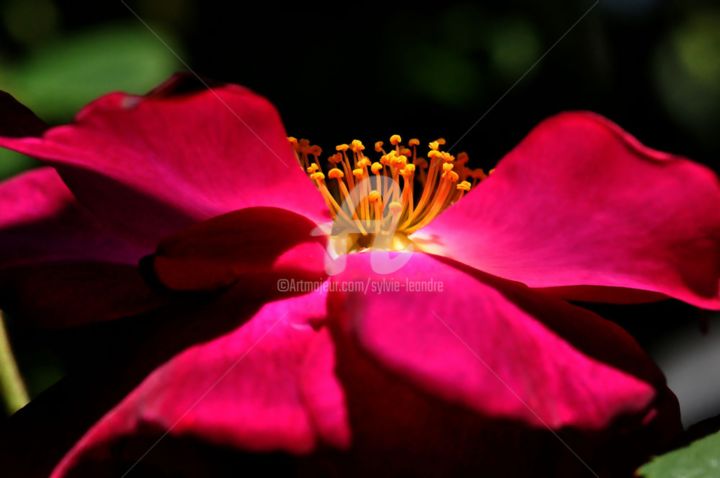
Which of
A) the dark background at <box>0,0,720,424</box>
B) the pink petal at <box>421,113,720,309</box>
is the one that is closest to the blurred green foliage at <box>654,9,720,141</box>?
the dark background at <box>0,0,720,424</box>

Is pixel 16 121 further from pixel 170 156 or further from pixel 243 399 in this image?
pixel 243 399

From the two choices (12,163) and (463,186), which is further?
(12,163)

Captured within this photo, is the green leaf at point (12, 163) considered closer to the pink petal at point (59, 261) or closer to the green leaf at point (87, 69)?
the green leaf at point (87, 69)

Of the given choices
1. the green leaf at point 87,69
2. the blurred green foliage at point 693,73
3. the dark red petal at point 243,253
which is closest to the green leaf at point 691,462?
the dark red petal at point 243,253

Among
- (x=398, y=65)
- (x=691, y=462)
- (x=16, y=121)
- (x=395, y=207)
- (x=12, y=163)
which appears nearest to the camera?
(x=691, y=462)

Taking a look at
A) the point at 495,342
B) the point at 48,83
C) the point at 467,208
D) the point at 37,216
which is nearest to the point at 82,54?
the point at 48,83

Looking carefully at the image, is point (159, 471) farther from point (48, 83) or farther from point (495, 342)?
point (48, 83)

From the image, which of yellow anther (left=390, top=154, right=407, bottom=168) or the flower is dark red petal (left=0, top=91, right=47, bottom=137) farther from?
yellow anther (left=390, top=154, right=407, bottom=168)

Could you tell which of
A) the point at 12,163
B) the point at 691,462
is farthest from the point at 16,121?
the point at 12,163
